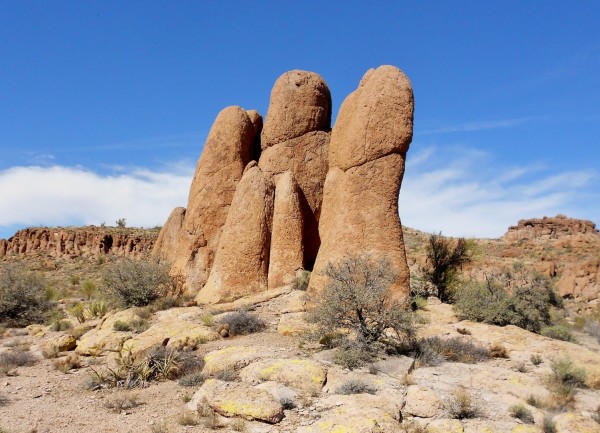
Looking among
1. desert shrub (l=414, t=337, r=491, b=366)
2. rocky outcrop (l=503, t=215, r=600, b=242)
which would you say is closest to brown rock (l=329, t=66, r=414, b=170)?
desert shrub (l=414, t=337, r=491, b=366)

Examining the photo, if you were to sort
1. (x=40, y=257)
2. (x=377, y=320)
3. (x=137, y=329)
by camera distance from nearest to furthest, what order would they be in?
(x=377, y=320), (x=137, y=329), (x=40, y=257)

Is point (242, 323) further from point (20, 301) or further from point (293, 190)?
point (20, 301)

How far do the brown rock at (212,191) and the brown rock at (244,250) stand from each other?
143cm

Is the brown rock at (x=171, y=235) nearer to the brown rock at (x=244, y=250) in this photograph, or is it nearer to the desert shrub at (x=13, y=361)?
the brown rock at (x=244, y=250)

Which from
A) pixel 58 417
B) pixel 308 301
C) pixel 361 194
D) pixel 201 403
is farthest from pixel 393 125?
pixel 58 417

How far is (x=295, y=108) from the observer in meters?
17.3

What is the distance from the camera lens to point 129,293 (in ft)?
53.9

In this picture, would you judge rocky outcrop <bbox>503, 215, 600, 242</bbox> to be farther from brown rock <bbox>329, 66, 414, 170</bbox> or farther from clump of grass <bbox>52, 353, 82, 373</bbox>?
clump of grass <bbox>52, 353, 82, 373</bbox>

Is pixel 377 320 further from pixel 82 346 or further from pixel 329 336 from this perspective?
pixel 82 346

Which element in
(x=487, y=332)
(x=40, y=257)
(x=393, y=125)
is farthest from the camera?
(x=40, y=257)

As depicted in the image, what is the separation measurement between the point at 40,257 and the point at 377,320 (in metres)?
38.5

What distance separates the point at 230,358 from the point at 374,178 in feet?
20.8

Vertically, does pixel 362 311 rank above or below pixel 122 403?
above

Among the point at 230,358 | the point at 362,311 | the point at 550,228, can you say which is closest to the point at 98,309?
the point at 230,358
